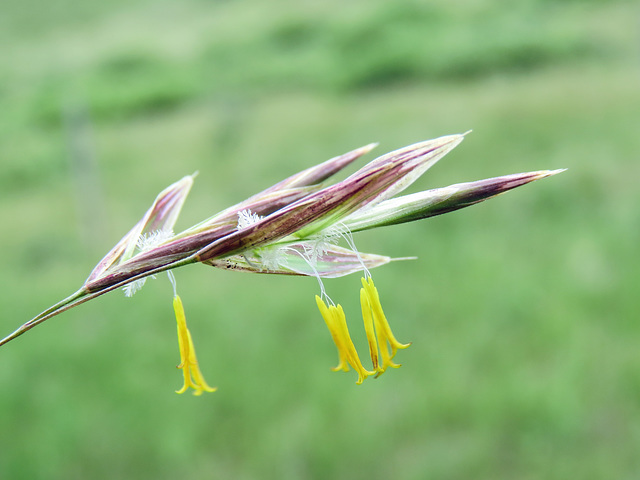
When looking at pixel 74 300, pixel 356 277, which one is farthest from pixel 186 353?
pixel 356 277

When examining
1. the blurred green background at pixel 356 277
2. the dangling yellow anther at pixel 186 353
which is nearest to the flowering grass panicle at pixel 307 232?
the dangling yellow anther at pixel 186 353

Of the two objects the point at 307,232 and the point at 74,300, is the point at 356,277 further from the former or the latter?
the point at 74,300

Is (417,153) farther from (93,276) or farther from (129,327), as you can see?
(129,327)

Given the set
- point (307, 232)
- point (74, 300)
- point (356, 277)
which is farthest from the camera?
point (356, 277)

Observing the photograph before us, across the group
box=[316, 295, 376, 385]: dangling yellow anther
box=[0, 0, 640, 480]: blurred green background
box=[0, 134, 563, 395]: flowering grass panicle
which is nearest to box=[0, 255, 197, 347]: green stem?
box=[0, 134, 563, 395]: flowering grass panicle

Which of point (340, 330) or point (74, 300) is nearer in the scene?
point (74, 300)

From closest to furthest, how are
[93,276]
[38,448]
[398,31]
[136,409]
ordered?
[93,276]
[38,448]
[136,409]
[398,31]

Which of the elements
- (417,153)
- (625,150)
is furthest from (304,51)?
(417,153)

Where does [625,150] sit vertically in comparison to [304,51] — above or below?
below

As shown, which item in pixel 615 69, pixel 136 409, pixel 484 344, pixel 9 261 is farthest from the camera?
pixel 615 69

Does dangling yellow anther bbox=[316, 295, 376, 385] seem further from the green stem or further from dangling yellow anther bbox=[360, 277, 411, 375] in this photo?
the green stem
